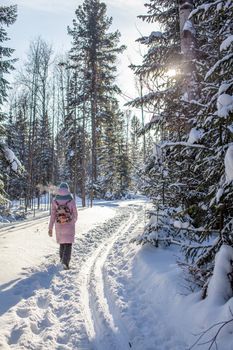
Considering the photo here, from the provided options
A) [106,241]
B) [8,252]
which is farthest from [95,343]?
[106,241]

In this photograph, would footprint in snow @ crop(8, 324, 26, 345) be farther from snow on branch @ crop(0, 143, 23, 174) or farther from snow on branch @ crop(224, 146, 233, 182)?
snow on branch @ crop(0, 143, 23, 174)

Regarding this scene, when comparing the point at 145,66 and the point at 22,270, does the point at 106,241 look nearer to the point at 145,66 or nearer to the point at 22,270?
the point at 22,270

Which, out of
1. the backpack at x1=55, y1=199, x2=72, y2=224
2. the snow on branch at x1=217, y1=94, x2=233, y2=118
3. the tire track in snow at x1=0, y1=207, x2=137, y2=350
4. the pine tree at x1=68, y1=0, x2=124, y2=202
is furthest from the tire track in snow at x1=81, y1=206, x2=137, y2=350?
the pine tree at x1=68, y1=0, x2=124, y2=202

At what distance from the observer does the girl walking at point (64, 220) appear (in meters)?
8.54

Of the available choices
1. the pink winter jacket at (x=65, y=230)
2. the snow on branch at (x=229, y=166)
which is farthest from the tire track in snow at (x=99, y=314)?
the snow on branch at (x=229, y=166)

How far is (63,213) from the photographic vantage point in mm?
8680

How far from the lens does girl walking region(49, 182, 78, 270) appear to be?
854 cm

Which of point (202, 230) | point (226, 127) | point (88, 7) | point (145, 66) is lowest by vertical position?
point (202, 230)

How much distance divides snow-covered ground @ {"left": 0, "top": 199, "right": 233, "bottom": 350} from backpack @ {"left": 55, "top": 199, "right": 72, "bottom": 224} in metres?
1.15

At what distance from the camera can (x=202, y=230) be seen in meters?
4.68

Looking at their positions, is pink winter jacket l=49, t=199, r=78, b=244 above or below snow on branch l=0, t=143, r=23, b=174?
below

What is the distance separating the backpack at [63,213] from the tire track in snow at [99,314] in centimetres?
128

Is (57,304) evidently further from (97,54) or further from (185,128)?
(97,54)

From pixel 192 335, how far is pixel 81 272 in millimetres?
4226
